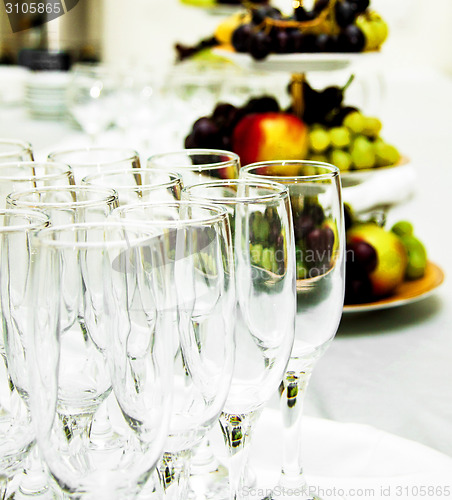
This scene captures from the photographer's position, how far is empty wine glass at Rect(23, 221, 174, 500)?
0.37 m

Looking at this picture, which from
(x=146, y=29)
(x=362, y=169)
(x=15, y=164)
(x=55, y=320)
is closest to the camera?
(x=55, y=320)

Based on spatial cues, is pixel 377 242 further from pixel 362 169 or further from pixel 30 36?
pixel 30 36

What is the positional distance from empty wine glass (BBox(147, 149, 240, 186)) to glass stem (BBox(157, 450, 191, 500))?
236 mm


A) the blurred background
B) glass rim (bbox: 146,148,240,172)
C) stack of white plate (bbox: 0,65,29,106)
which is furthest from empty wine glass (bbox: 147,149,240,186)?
the blurred background

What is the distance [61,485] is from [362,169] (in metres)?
0.81

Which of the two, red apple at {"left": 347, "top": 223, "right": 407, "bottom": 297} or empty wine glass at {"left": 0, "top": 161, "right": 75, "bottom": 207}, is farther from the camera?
red apple at {"left": 347, "top": 223, "right": 407, "bottom": 297}

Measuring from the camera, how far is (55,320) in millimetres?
375

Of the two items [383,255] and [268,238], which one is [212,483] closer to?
[268,238]

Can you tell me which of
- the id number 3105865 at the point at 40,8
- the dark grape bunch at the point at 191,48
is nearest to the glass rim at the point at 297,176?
the dark grape bunch at the point at 191,48

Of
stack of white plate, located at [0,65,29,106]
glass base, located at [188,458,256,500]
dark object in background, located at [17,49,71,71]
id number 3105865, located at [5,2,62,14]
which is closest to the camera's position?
glass base, located at [188,458,256,500]

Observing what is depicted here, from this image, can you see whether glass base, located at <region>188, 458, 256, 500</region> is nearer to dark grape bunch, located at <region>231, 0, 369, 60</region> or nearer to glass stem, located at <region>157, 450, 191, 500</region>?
glass stem, located at <region>157, 450, 191, 500</region>

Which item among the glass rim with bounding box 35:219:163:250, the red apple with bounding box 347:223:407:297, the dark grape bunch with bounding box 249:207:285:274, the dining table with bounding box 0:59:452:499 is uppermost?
the glass rim with bounding box 35:219:163:250

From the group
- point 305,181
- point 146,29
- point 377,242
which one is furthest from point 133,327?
point 146,29

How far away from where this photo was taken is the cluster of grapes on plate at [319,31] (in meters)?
1.16
